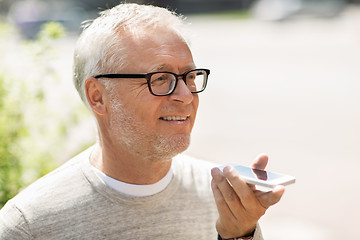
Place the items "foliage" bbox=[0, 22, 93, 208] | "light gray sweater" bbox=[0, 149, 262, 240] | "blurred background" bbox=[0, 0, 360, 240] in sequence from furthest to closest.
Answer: "blurred background" bbox=[0, 0, 360, 240] → "foliage" bbox=[0, 22, 93, 208] → "light gray sweater" bbox=[0, 149, 262, 240]

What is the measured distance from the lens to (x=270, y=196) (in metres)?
1.72

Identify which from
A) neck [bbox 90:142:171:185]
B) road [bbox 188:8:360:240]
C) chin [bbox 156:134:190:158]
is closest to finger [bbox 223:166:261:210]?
chin [bbox 156:134:190:158]

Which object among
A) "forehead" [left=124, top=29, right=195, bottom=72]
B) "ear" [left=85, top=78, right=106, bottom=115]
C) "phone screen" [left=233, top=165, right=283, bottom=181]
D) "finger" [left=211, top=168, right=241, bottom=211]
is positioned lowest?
"finger" [left=211, top=168, right=241, bottom=211]

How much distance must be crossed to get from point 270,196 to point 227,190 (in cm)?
15

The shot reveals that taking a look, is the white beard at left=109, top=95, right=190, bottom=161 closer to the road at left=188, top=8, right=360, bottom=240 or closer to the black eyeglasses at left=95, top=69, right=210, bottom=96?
the black eyeglasses at left=95, top=69, right=210, bottom=96

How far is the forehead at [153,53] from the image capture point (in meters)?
2.05

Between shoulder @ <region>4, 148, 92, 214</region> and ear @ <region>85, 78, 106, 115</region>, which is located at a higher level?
ear @ <region>85, 78, 106, 115</region>

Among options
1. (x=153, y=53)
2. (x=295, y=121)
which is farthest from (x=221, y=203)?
(x=295, y=121)

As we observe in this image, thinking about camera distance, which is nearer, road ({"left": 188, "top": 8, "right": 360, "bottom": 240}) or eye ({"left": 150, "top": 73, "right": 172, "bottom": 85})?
eye ({"left": 150, "top": 73, "right": 172, "bottom": 85})

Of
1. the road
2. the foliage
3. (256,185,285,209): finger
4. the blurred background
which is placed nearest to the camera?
(256,185,285,209): finger

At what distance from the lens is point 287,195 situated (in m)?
6.90

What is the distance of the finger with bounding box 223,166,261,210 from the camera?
174 centimetres

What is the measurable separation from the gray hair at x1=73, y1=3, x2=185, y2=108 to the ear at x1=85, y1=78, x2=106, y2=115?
3 centimetres

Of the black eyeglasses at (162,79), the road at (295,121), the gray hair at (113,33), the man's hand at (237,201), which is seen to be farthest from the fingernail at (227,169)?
the road at (295,121)
